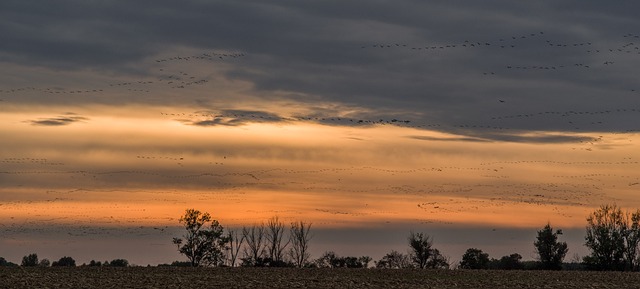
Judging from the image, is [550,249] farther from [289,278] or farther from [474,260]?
[289,278]

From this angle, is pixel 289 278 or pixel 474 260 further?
pixel 474 260

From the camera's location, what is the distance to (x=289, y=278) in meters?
85.2

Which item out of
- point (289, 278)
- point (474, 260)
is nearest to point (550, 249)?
point (474, 260)

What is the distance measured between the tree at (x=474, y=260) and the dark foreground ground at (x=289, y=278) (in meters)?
34.7

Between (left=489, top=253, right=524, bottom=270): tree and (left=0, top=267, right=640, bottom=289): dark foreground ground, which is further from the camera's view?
(left=489, top=253, right=524, bottom=270): tree

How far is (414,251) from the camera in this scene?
446 feet

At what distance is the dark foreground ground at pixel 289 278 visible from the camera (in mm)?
75875

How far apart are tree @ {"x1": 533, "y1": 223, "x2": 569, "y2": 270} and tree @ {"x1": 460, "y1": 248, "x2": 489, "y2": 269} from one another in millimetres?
8353

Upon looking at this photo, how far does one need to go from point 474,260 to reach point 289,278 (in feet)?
186

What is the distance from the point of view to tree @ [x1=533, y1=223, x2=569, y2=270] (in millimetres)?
130125

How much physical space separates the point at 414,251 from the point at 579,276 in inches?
1686

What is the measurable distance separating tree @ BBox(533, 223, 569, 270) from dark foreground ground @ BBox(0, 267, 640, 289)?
30.0 meters

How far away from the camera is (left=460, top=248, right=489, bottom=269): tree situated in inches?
5330

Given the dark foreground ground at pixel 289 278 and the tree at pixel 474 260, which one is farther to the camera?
the tree at pixel 474 260
